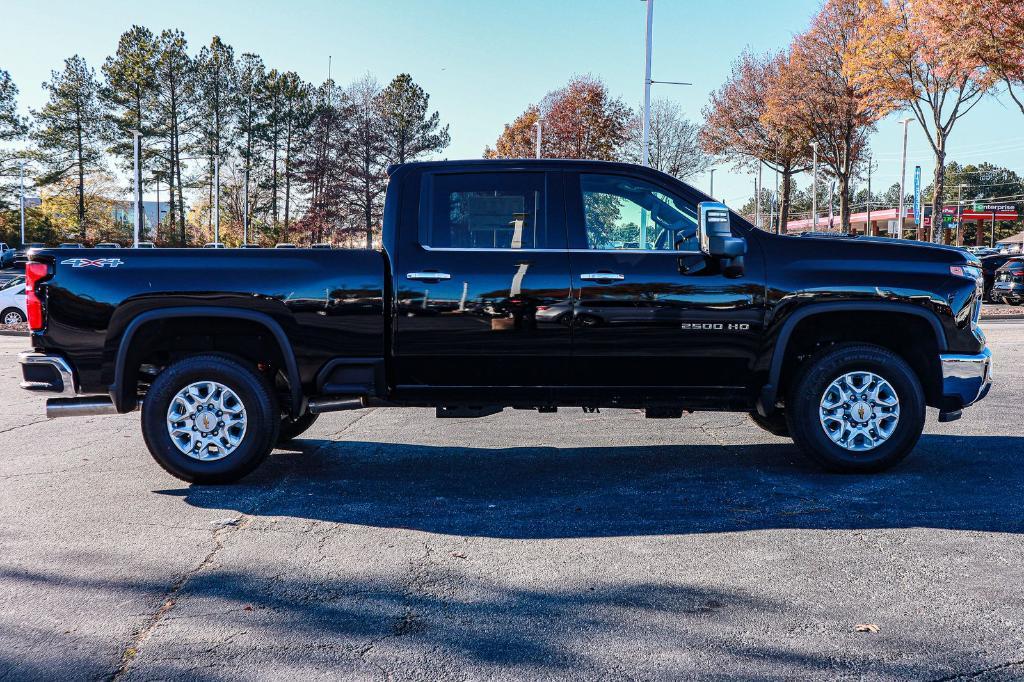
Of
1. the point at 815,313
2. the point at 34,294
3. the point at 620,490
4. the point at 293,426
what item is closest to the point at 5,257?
the point at 293,426

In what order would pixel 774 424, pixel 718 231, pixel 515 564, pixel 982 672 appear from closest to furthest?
1. pixel 982 672
2. pixel 515 564
3. pixel 718 231
4. pixel 774 424

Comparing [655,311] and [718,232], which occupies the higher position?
[718,232]

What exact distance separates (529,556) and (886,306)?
9.76 feet

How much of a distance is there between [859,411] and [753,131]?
129ft

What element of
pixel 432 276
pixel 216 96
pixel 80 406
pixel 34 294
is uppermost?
pixel 216 96

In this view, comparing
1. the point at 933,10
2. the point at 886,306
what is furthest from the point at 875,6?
the point at 886,306

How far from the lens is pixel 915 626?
135 inches

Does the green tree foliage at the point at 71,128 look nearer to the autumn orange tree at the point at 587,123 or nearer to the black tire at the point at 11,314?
the autumn orange tree at the point at 587,123

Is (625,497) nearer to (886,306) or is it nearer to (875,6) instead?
(886,306)

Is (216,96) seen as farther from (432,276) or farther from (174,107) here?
(432,276)

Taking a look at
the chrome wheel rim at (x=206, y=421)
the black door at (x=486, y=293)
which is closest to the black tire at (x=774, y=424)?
the black door at (x=486, y=293)

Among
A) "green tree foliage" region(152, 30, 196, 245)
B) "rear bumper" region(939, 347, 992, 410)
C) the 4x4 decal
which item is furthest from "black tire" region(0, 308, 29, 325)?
"green tree foliage" region(152, 30, 196, 245)

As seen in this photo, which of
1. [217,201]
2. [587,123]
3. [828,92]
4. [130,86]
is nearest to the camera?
[828,92]

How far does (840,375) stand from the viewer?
18.6ft
